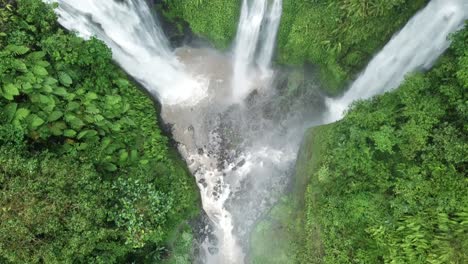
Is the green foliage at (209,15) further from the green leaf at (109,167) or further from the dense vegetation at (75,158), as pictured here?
the green leaf at (109,167)

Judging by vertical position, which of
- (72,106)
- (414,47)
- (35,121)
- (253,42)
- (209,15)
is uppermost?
(209,15)

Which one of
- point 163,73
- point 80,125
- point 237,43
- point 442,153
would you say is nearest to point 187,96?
point 163,73

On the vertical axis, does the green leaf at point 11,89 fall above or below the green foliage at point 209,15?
below

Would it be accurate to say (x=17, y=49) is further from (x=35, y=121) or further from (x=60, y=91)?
(x=35, y=121)

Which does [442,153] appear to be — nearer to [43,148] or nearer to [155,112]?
[155,112]

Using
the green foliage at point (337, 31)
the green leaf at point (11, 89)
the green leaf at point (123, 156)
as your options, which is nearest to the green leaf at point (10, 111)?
the green leaf at point (11, 89)

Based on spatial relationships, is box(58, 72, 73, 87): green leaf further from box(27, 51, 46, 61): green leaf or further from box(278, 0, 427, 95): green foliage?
box(278, 0, 427, 95): green foliage

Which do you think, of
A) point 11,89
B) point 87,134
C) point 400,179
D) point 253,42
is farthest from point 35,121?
point 400,179
